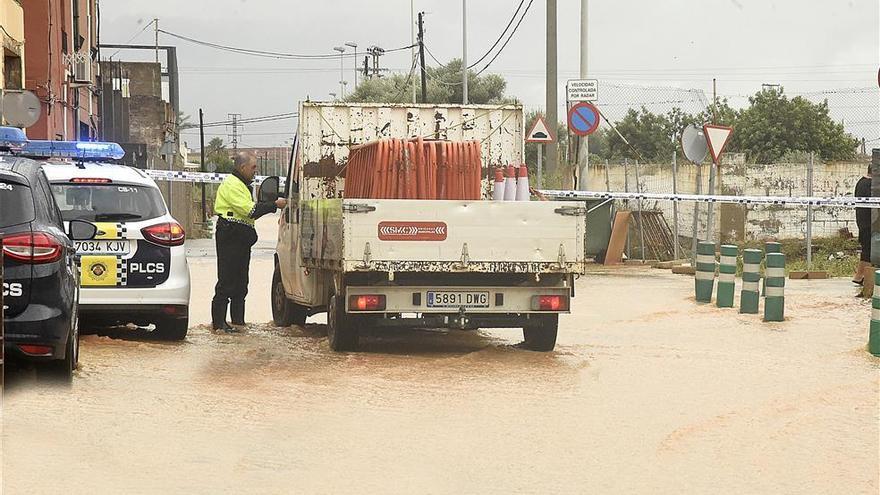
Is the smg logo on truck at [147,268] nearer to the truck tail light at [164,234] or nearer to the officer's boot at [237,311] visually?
the truck tail light at [164,234]

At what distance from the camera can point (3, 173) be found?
28.7ft

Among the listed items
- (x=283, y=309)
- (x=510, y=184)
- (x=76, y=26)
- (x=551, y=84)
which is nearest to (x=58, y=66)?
(x=76, y=26)

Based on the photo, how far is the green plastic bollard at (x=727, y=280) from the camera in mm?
17562

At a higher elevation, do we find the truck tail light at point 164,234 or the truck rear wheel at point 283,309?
the truck tail light at point 164,234

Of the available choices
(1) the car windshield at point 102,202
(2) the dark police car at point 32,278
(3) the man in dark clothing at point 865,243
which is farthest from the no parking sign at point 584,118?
(2) the dark police car at point 32,278

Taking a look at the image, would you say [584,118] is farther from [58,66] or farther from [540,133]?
[58,66]


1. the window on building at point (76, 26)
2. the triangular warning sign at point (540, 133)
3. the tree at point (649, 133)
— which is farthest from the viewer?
the tree at point (649, 133)

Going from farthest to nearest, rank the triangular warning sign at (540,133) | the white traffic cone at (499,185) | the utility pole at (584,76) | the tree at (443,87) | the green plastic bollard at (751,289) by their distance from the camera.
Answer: the tree at (443,87), the utility pole at (584,76), the triangular warning sign at (540,133), the green plastic bollard at (751,289), the white traffic cone at (499,185)

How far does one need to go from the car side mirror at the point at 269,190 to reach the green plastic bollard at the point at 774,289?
5.42m

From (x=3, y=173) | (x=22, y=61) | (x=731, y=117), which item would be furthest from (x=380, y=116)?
(x=731, y=117)

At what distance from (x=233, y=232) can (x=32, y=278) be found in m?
5.77

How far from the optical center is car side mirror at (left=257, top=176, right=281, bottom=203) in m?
13.9

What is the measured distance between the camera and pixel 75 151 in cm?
1273

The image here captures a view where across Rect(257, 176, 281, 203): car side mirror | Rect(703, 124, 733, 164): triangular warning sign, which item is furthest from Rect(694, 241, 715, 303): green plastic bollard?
Rect(257, 176, 281, 203): car side mirror
